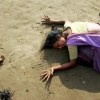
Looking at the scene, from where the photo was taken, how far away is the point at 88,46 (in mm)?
3566

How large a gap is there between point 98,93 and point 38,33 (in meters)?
1.31

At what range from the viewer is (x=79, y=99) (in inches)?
127

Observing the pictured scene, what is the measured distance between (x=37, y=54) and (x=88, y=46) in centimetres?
69

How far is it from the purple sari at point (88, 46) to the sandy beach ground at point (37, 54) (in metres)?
0.13

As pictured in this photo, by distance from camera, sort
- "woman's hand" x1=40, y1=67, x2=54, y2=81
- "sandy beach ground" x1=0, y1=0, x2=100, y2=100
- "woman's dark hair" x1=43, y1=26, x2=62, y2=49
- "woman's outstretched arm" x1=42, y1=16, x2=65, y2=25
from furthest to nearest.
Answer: "woman's outstretched arm" x1=42, y1=16, x2=65, y2=25, "woman's dark hair" x1=43, y1=26, x2=62, y2=49, "woman's hand" x1=40, y1=67, x2=54, y2=81, "sandy beach ground" x1=0, y1=0, x2=100, y2=100

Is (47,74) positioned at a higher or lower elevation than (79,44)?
lower

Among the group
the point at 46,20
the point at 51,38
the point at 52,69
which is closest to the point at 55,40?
the point at 51,38

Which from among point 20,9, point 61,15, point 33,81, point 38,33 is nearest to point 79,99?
point 33,81

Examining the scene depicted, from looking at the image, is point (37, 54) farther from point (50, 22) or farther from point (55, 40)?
point (50, 22)

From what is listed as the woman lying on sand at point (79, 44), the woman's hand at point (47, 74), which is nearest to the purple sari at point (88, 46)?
the woman lying on sand at point (79, 44)

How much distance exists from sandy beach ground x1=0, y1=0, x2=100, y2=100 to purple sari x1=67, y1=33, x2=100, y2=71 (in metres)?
0.13

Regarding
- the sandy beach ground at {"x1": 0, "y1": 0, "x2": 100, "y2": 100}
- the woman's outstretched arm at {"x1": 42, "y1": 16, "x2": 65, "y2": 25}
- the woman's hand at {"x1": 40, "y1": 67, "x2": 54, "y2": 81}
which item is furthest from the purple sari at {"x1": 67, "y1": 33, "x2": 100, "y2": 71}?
the woman's outstretched arm at {"x1": 42, "y1": 16, "x2": 65, "y2": 25}

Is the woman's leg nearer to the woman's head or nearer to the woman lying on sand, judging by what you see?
the woman lying on sand

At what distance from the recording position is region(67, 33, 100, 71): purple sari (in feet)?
11.5
